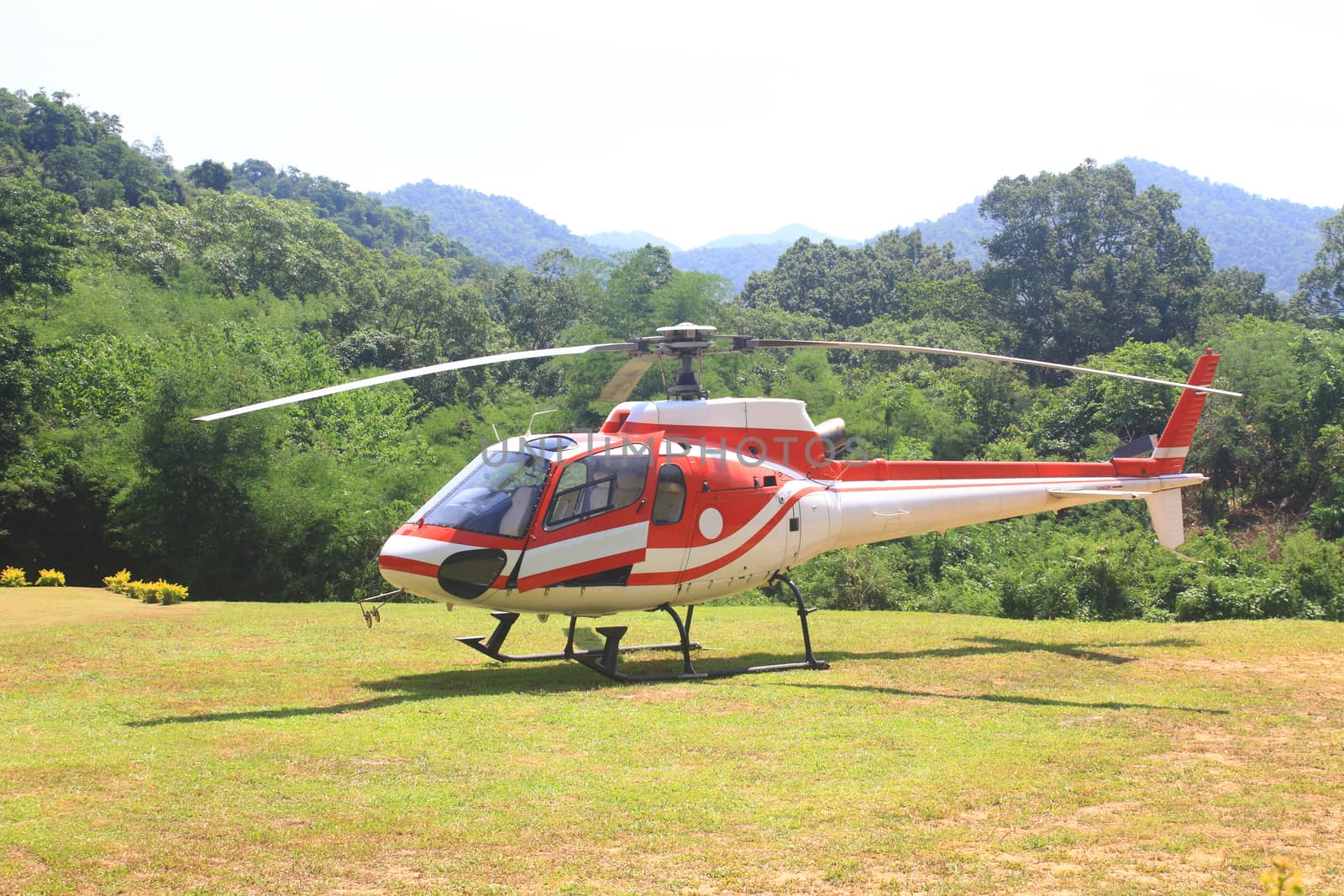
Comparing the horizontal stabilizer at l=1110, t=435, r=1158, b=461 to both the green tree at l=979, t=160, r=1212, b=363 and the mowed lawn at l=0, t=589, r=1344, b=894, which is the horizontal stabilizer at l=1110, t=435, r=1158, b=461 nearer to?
the mowed lawn at l=0, t=589, r=1344, b=894

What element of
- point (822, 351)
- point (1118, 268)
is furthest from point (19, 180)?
point (1118, 268)

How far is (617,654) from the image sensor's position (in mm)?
12000

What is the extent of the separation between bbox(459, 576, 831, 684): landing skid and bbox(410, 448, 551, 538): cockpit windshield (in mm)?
1678

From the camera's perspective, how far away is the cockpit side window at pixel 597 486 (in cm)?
Answer: 1136

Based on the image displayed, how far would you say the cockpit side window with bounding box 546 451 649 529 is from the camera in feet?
37.3

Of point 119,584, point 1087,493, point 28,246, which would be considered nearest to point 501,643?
point 1087,493

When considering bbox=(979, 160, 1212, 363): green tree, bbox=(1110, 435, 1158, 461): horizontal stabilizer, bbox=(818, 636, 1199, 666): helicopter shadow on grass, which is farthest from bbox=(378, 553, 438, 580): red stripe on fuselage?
bbox=(979, 160, 1212, 363): green tree

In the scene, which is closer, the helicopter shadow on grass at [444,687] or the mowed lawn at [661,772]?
the mowed lawn at [661,772]

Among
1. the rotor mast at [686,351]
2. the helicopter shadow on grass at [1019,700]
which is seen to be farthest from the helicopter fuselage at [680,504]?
the helicopter shadow on grass at [1019,700]

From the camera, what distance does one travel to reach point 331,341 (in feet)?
181

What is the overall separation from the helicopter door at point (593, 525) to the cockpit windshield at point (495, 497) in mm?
197

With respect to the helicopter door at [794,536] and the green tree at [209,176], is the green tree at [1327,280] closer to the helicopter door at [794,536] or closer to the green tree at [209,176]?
the helicopter door at [794,536]

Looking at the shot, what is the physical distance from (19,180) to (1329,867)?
158 feet

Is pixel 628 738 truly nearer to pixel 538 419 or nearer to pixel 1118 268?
pixel 538 419
